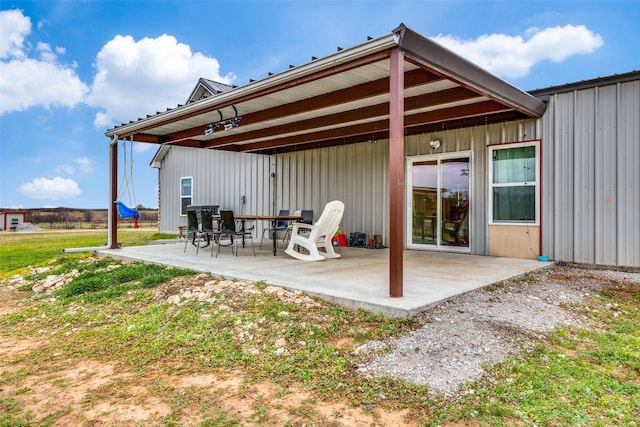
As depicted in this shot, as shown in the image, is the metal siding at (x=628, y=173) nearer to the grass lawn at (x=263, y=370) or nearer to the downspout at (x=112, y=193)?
the grass lawn at (x=263, y=370)

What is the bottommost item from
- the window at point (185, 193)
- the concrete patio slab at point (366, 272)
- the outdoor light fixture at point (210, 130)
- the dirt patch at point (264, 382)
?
the dirt patch at point (264, 382)

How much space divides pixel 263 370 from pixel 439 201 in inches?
230

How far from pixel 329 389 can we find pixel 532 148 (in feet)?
19.2

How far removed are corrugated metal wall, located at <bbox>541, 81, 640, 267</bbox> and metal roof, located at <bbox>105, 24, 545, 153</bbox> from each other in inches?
22.0

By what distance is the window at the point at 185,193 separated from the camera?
43.8ft

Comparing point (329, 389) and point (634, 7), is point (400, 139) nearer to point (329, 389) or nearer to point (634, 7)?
point (329, 389)

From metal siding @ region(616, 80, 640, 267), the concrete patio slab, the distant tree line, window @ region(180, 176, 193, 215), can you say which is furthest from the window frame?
the distant tree line

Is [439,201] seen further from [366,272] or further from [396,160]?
[396,160]

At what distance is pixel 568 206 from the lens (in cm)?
618

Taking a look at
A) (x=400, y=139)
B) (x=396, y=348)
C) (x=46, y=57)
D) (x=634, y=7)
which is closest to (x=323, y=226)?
(x=400, y=139)

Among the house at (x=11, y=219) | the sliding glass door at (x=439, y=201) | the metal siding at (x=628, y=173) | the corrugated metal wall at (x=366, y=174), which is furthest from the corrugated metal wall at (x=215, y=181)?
the house at (x=11, y=219)

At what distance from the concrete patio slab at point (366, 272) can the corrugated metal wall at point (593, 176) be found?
0.67 m

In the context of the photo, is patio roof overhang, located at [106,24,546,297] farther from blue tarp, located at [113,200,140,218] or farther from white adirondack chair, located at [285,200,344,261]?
white adirondack chair, located at [285,200,344,261]

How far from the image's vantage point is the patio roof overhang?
3639 mm
